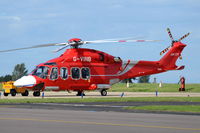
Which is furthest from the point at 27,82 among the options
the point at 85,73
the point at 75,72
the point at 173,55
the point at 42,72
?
the point at 173,55

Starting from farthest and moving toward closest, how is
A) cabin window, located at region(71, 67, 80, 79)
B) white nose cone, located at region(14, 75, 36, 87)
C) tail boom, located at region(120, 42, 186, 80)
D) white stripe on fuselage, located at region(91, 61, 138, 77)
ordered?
1. tail boom, located at region(120, 42, 186, 80)
2. white stripe on fuselage, located at region(91, 61, 138, 77)
3. cabin window, located at region(71, 67, 80, 79)
4. white nose cone, located at region(14, 75, 36, 87)

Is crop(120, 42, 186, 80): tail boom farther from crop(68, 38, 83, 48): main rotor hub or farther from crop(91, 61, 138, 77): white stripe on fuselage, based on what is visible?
crop(68, 38, 83, 48): main rotor hub

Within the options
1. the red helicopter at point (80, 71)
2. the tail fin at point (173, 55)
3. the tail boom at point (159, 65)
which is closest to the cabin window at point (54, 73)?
the red helicopter at point (80, 71)

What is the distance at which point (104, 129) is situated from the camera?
15836 mm

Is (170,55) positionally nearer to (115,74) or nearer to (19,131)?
(115,74)

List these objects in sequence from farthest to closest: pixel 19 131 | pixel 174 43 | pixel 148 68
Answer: pixel 174 43, pixel 148 68, pixel 19 131

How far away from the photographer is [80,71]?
5000cm

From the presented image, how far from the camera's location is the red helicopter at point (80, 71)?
4819cm

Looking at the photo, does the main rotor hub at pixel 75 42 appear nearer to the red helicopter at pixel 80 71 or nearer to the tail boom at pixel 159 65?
the red helicopter at pixel 80 71

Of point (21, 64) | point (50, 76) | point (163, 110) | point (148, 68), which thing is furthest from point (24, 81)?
point (21, 64)

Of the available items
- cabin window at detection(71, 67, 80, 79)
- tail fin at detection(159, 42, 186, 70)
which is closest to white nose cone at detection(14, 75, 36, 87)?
cabin window at detection(71, 67, 80, 79)

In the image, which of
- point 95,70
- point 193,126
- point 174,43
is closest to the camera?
point 193,126

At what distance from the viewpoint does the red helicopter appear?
158 ft

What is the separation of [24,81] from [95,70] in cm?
759
